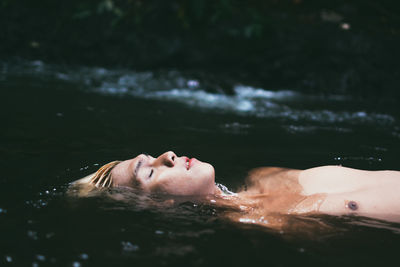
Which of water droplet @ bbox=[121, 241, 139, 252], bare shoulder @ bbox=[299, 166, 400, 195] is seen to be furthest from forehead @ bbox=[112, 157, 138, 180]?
bare shoulder @ bbox=[299, 166, 400, 195]

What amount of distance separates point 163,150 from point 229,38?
8.60 meters

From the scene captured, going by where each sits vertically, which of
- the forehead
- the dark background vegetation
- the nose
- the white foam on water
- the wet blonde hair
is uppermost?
the dark background vegetation

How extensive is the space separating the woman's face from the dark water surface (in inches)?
4.9

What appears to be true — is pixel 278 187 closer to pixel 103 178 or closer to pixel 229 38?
pixel 103 178

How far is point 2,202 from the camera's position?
9.78 ft

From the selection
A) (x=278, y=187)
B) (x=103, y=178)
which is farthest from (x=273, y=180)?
(x=103, y=178)

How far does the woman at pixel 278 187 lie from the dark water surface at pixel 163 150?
123 mm

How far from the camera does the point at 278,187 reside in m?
3.50

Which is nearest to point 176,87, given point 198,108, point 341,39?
point 198,108

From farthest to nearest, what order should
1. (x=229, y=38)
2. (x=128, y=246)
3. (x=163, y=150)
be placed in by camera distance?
(x=229, y=38) → (x=163, y=150) → (x=128, y=246)

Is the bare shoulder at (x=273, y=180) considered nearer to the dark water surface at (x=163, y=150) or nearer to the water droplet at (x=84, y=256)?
the dark water surface at (x=163, y=150)

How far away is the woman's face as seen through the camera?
316 centimetres

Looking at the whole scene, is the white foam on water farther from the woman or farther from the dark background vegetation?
the woman

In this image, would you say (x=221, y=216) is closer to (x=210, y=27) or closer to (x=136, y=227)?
(x=136, y=227)
